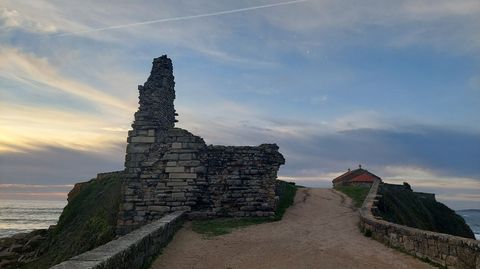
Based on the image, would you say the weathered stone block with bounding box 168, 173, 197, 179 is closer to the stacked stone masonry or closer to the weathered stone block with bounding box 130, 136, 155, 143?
the stacked stone masonry

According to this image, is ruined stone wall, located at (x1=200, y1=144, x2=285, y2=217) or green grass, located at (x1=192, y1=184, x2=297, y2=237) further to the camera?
ruined stone wall, located at (x1=200, y1=144, x2=285, y2=217)

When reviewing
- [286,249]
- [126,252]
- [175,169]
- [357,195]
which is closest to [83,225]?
[175,169]

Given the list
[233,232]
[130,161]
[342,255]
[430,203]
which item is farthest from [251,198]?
[430,203]

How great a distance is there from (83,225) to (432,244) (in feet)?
58.5

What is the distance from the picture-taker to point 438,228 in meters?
30.5

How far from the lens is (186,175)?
52.9 ft

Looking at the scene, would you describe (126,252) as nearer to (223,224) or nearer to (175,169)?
(223,224)

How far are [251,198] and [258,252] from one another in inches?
222

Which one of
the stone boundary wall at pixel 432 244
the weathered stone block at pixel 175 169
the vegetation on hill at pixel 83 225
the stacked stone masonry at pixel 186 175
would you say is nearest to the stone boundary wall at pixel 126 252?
the stacked stone masonry at pixel 186 175

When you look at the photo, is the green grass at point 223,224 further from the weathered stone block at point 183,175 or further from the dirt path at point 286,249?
the weathered stone block at point 183,175

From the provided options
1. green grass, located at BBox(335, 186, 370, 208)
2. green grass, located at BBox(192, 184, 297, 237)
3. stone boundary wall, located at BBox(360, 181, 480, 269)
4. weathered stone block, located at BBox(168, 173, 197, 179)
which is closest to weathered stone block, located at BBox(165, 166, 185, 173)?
weathered stone block, located at BBox(168, 173, 197, 179)

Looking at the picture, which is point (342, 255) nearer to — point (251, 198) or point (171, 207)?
point (251, 198)

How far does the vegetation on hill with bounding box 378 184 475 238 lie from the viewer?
22234mm

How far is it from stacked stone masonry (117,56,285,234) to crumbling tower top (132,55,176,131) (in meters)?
0.04
